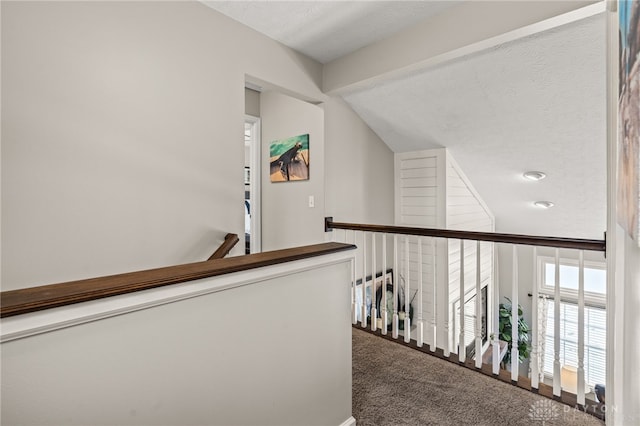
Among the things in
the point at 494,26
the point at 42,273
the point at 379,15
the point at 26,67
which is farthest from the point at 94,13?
the point at 494,26

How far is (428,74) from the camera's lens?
2.73m

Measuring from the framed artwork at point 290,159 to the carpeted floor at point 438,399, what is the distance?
6.33ft

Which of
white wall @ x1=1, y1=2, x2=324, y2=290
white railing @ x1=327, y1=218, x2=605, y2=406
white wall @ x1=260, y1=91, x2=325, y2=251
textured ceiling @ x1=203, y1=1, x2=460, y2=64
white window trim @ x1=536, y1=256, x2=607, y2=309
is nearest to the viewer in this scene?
white wall @ x1=1, y1=2, x2=324, y2=290

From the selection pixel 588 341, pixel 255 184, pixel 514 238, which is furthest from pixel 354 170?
pixel 588 341

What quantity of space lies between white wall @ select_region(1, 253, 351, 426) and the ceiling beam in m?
1.77

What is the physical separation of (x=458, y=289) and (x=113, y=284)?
152 inches

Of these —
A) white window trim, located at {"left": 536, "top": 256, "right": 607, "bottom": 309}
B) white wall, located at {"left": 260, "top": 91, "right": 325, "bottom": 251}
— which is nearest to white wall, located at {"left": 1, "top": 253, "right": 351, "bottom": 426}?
white wall, located at {"left": 260, "top": 91, "right": 325, "bottom": 251}

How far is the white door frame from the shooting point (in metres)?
3.80

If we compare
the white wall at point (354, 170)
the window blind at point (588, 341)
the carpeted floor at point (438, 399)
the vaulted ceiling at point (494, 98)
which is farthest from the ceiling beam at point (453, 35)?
the window blind at point (588, 341)

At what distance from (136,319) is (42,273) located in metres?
1.14

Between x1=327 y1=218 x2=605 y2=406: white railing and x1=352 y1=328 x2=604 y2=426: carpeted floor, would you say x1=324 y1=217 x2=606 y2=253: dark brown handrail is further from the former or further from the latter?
x1=352 y1=328 x2=604 y2=426: carpeted floor

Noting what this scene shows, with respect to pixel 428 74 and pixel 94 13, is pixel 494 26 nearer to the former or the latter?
pixel 428 74

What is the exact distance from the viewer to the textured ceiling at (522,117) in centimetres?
224

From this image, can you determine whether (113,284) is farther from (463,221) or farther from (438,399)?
(463,221)
